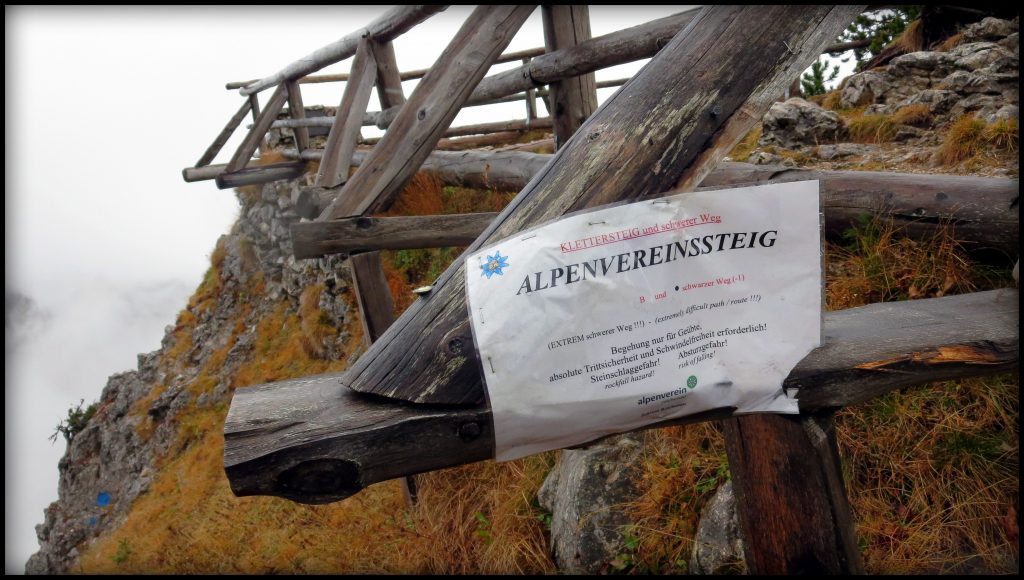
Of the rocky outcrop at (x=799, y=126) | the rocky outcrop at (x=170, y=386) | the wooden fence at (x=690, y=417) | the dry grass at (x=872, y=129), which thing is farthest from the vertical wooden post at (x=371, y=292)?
the dry grass at (x=872, y=129)

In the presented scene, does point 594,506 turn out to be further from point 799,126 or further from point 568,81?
point 799,126

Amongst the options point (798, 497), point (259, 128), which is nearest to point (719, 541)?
point (798, 497)

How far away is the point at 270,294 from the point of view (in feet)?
37.0

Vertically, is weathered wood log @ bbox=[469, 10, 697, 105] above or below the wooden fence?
above

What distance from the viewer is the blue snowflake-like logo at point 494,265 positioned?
1.35 m

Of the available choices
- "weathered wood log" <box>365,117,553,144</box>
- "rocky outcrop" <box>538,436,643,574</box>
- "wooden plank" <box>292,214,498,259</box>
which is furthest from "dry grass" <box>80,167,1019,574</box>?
"weathered wood log" <box>365,117,553,144</box>

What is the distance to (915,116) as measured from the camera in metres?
5.64

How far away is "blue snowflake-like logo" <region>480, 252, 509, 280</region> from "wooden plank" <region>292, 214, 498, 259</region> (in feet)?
9.01

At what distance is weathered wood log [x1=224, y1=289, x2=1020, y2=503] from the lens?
1.30 m

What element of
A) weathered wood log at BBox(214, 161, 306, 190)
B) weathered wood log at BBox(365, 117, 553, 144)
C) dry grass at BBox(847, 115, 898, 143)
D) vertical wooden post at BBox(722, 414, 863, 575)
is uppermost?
weathered wood log at BBox(365, 117, 553, 144)

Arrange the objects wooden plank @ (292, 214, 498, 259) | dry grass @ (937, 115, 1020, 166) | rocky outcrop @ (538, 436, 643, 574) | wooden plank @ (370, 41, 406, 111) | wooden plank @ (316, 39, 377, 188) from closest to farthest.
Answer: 1. rocky outcrop @ (538, 436, 643, 574)
2. wooden plank @ (292, 214, 498, 259)
3. dry grass @ (937, 115, 1020, 166)
4. wooden plank @ (316, 39, 377, 188)
5. wooden plank @ (370, 41, 406, 111)

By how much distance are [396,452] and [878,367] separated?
1180 mm

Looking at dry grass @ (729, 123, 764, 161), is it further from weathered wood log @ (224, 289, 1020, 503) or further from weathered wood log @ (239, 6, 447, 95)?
weathered wood log @ (224, 289, 1020, 503)

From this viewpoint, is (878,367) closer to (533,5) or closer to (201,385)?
(533,5)
